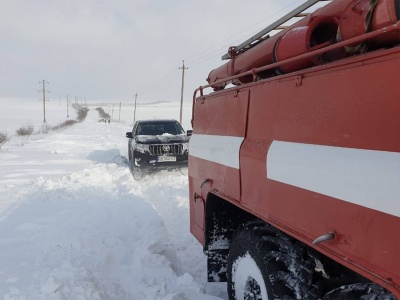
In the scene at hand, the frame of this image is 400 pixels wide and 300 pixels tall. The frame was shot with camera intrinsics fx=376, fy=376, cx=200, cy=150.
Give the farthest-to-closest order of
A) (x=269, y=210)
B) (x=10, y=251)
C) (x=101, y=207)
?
(x=101, y=207)
(x=10, y=251)
(x=269, y=210)

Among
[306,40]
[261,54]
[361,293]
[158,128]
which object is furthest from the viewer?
[158,128]

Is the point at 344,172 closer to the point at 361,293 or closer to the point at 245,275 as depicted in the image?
the point at 361,293

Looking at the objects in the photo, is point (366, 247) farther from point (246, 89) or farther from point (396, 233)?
point (246, 89)

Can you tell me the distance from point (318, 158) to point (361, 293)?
0.72 m

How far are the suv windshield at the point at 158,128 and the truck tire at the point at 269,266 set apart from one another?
377 inches

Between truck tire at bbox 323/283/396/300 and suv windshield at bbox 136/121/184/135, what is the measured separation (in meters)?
10.6

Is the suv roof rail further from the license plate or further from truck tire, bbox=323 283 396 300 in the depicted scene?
the license plate

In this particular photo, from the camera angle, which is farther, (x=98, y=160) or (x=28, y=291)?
(x=98, y=160)

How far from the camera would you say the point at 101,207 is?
7.10m

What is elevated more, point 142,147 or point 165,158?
point 142,147

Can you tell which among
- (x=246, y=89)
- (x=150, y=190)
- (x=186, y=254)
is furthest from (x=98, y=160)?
(x=246, y=89)

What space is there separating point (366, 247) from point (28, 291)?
312 cm

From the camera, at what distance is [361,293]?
192 cm

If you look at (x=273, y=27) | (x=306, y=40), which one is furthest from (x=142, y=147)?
(x=306, y=40)
